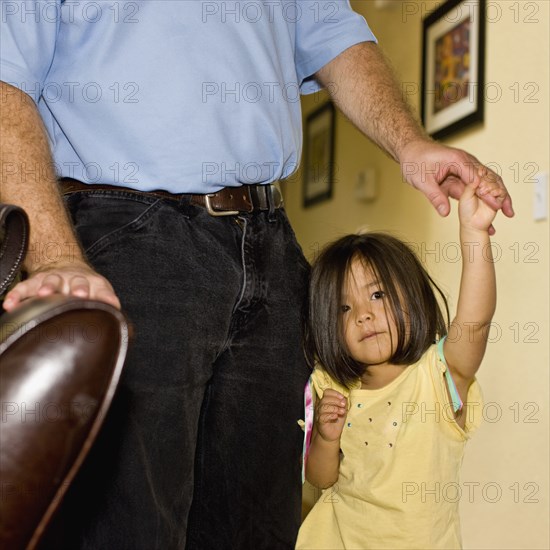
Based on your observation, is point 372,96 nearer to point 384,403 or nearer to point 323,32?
point 323,32

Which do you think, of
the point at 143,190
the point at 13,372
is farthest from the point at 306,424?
the point at 13,372

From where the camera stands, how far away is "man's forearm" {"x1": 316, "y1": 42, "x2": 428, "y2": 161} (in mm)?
1204

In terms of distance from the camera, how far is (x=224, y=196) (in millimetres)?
1038

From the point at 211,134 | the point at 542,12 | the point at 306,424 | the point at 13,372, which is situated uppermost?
the point at 542,12

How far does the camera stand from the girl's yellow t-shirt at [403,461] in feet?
4.54

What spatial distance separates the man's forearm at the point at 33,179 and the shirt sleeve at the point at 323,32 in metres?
0.57

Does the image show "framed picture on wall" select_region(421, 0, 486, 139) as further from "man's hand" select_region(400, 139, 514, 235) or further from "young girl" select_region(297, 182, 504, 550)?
"man's hand" select_region(400, 139, 514, 235)

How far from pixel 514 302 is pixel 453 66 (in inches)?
32.6

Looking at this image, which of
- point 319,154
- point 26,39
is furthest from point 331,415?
point 319,154

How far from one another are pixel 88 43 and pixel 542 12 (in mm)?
1300

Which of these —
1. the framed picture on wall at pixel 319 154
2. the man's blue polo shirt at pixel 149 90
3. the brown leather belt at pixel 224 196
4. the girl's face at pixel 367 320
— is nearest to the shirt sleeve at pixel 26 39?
the man's blue polo shirt at pixel 149 90

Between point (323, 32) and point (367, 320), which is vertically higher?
point (323, 32)

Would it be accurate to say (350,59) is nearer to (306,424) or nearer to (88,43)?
(88,43)

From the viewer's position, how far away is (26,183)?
0.82 m
